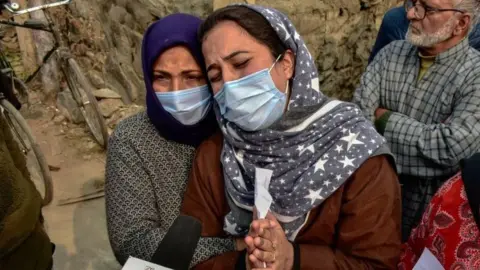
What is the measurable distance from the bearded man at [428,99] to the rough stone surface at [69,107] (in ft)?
12.2

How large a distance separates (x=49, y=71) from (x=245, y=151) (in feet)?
13.8

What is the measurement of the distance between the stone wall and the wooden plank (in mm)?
1036

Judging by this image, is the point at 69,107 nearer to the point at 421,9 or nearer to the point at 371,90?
the point at 371,90

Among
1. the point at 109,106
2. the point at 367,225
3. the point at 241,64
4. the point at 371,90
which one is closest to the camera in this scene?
the point at 367,225

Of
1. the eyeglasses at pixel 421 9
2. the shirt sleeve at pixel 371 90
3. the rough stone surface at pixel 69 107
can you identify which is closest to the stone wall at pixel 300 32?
the rough stone surface at pixel 69 107

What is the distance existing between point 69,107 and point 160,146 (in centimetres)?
378

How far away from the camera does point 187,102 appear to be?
5.35ft

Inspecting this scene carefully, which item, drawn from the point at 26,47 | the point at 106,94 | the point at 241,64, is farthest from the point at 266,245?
the point at 26,47

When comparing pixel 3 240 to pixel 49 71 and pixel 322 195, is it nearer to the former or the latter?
pixel 322 195

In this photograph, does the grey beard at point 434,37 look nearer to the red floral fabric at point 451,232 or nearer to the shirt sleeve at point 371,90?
the shirt sleeve at point 371,90

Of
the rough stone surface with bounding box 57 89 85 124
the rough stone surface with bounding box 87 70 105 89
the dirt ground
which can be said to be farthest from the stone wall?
the dirt ground

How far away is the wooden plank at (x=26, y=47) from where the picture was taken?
581cm

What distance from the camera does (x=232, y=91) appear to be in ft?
4.91

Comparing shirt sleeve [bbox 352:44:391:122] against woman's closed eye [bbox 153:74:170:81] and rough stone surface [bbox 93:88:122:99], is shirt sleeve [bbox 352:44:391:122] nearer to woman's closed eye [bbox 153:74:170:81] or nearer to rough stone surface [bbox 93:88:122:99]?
woman's closed eye [bbox 153:74:170:81]
